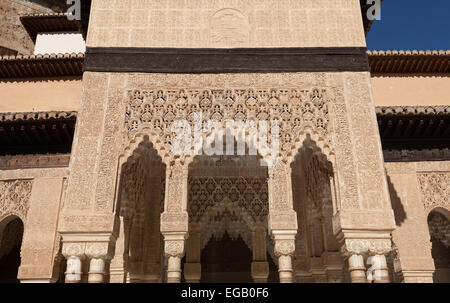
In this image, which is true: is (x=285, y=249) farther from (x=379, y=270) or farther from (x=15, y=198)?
(x=15, y=198)

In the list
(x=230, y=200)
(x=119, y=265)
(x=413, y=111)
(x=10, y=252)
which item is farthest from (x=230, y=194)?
(x=10, y=252)

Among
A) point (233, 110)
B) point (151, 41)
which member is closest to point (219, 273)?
point (233, 110)

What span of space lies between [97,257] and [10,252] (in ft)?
12.6

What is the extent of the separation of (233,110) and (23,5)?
10541mm

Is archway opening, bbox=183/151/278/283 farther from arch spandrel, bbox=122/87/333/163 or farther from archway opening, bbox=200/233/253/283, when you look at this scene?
arch spandrel, bbox=122/87/333/163

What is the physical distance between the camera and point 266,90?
570cm

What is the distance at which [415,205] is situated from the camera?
646cm

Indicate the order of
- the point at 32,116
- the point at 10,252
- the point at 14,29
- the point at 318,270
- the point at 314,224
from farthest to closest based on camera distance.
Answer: the point at 14,29
the point at 10,252
the point at 314,224
the point at 318,270
the point at 32,116

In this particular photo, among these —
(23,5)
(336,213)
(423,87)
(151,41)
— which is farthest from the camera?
(23,5)

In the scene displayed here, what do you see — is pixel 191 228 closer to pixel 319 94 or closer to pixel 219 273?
pixel 219 273

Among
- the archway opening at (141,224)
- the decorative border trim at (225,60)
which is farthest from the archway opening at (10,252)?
the decorative border trim at (225,60)

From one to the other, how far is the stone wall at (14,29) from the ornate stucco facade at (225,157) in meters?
6.62

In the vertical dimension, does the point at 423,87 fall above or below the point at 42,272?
above

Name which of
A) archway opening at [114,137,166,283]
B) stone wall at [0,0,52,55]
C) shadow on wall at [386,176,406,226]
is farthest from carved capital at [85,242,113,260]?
stone wall at [0,0,52,55]
